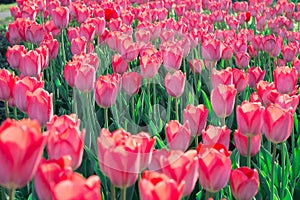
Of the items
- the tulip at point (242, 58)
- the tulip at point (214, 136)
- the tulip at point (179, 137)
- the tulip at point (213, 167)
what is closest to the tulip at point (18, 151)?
the tulip at point (213, 167)

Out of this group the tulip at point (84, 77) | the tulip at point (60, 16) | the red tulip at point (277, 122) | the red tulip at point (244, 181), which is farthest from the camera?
the tulip at point (60, 16)

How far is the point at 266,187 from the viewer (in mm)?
2119

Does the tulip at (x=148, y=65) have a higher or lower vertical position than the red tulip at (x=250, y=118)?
lower

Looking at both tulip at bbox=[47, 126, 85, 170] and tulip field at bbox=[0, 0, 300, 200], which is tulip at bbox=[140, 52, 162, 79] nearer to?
tulip field at bbox=[0, 0, 300, 200]

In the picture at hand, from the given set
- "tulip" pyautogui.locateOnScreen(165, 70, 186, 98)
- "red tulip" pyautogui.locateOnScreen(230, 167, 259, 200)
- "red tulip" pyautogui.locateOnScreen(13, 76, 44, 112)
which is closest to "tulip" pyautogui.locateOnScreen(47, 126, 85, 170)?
"red tulip" pyautogui.locateOnScreen(230, 167, 259, 200)

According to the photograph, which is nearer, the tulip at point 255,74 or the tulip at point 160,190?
the tulip at point 160,190

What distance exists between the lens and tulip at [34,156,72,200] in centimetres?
107

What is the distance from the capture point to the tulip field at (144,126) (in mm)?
1076

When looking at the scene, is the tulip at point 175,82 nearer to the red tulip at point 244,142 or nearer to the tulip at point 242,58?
the red tulip at point 244,142

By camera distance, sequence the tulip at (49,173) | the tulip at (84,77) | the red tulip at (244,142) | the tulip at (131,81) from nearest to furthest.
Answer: the tulip at (49,173), the red tulip at (244,142), the tulip at (84,77), the tulip at (131,81)

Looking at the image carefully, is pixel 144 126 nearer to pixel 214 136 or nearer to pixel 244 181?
pixel 214 136

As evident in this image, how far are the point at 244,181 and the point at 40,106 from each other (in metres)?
0.77

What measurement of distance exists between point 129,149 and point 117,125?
1.53 metres

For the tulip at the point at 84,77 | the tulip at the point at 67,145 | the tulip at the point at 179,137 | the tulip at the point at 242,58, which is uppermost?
the tulip at the point at 67,145
